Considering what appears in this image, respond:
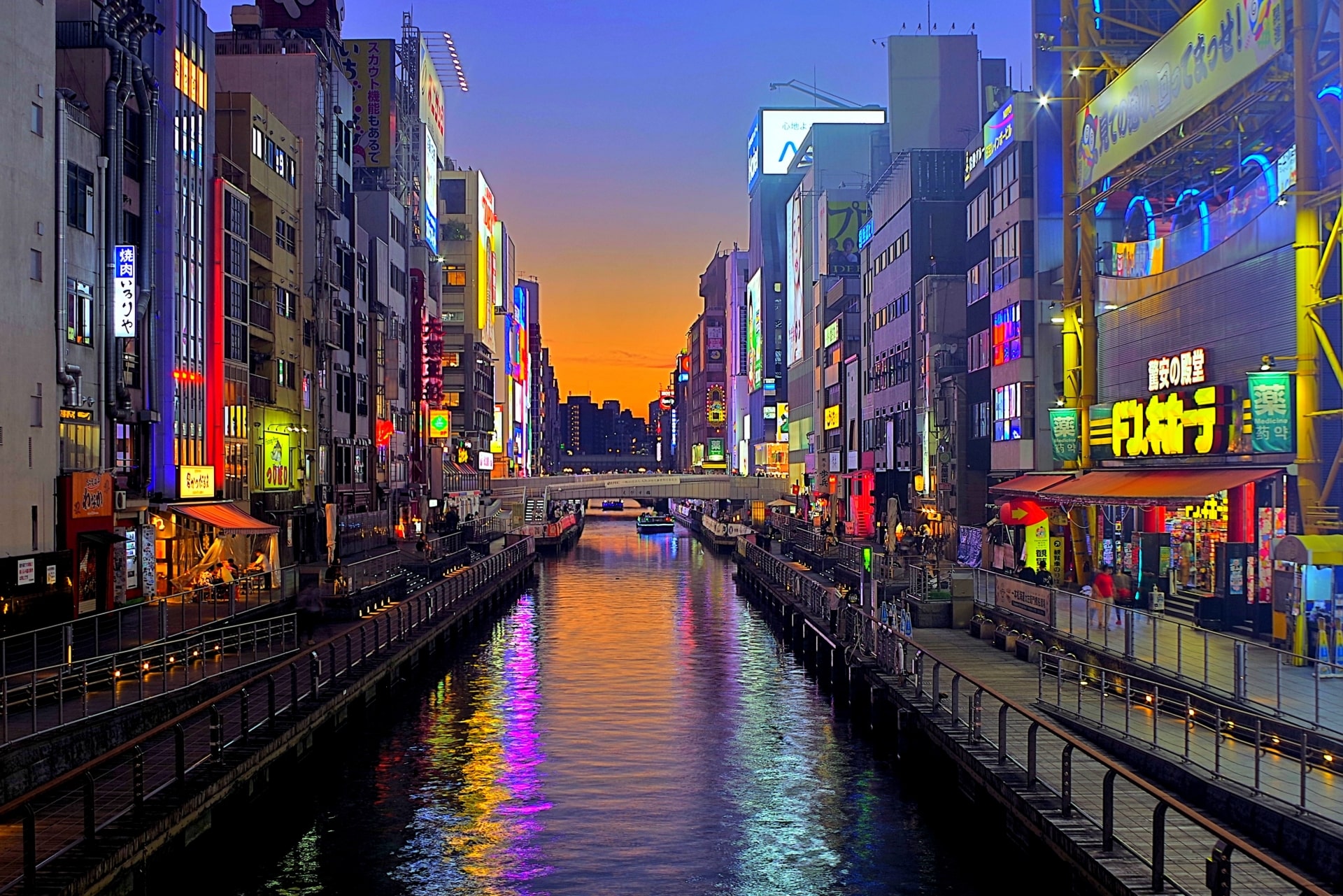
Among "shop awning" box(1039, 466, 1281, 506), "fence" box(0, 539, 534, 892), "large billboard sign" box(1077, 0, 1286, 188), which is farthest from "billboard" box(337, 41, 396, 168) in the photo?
"shop awning" box(1039, 466, 1281, 506)

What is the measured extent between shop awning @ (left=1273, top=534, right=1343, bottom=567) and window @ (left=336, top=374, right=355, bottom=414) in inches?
2365

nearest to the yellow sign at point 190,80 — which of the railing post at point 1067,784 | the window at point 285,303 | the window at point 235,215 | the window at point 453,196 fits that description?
the window at point 235,215

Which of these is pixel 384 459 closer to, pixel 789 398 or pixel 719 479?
pixel 719 479

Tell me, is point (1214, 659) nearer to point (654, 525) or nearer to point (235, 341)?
point (235, 341)

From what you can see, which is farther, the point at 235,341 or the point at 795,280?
the point at 795,280

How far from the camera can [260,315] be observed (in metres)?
64.4

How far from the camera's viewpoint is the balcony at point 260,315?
63.6m

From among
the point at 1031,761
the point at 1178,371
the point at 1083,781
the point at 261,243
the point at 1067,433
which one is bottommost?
the point at 1083,781

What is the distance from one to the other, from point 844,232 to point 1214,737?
319 ft

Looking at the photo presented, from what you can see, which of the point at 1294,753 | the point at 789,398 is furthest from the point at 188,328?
the point at 789,398

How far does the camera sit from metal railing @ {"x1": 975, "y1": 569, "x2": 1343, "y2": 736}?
2009cm

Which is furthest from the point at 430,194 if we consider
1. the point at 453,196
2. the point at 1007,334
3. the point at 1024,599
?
the point at 1024,599

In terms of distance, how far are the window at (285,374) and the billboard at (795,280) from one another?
7668 cm

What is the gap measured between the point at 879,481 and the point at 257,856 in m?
70.2
